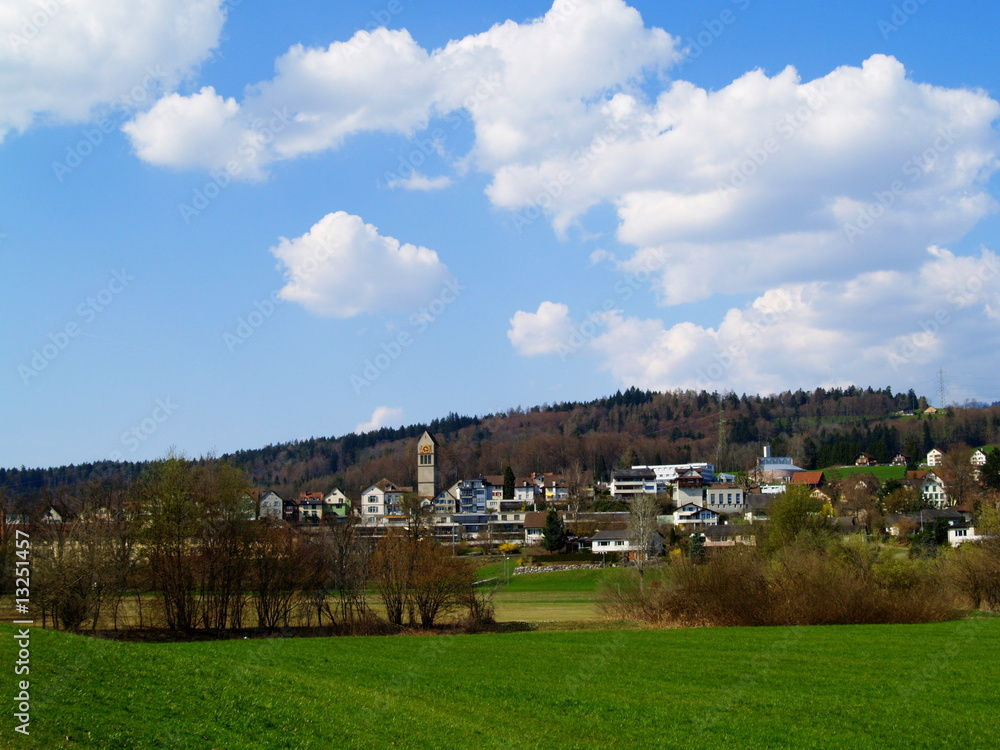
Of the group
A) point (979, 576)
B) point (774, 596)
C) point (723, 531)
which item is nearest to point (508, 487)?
point (723, 531)

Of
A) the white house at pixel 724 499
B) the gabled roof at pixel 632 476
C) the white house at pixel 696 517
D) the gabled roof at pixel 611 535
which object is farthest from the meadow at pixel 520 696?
the gabled roof at pixel 632 476

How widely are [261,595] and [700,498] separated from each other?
109 metres

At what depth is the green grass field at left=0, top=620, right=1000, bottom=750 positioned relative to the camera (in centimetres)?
1478

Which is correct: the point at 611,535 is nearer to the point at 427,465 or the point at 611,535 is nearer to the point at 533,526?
the point at 533,526

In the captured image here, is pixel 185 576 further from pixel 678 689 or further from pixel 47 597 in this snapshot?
pixel 678 689

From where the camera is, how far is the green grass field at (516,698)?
48.5ft

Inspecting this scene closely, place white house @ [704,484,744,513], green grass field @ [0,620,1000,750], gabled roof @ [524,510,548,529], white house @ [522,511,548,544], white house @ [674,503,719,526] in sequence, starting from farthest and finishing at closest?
white house @ [704,484,744,513], gabled roof @ [524,510,548,529], white house @ [522,511,548,544], white house @ [674,503,719,526], green grass field @ [0,620,1000,750]

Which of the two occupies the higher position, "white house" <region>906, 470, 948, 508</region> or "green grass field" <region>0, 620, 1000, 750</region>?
"green grass field" <region>0, 620, 1000, 750</region>

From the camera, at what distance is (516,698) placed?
21.5 metres

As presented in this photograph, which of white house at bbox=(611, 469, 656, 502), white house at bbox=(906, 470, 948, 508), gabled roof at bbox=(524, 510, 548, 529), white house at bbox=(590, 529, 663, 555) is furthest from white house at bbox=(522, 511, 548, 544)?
white house at bbox=(906, 470, 948, 508)

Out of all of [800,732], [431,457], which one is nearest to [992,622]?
[800,732]

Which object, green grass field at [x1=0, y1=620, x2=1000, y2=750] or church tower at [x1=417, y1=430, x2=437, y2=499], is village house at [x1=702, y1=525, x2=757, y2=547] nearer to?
church tower at [x1=417, y1=430, x2=437, y2=499]

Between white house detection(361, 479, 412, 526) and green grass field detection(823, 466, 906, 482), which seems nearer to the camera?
white house detection(361, 479, 412, 526)

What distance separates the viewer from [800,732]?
17.5 metres
